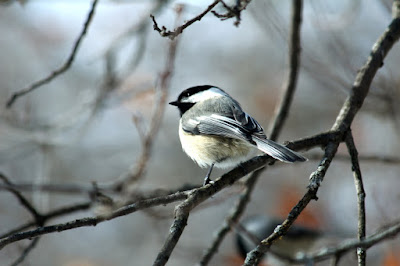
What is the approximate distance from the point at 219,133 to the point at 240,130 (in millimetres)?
168

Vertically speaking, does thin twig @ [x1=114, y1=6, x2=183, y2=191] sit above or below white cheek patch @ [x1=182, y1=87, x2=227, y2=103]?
below

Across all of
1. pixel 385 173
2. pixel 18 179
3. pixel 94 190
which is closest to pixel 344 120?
pixel 94 190

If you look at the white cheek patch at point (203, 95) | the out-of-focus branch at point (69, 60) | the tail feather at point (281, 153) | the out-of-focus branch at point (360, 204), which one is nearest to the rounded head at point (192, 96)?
the white cheek patch at point (203, 95)

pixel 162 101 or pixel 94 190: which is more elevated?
pixel 162 101

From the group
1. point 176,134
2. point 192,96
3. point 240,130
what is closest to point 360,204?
point 240,130

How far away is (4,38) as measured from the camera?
27.6ft

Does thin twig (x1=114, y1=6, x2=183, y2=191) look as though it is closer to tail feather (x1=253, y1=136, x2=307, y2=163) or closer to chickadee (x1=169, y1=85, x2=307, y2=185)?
chickadee (x1=169, y1=85, x2=307, y2=185)

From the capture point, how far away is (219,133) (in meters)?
2.89

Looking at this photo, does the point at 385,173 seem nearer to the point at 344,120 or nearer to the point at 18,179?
the point at 344,120

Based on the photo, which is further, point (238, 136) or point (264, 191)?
point (264, 191)

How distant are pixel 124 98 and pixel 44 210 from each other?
115 centimetres

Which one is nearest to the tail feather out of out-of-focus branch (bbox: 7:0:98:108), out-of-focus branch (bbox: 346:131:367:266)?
out-of-focus branch (bbox: 346:131:367:266)

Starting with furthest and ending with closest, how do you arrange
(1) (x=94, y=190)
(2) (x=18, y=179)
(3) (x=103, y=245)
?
1. (3) (x=103, y=245)
2. (2) (x=18, y=179)
3. (1) (x=94, y=190)

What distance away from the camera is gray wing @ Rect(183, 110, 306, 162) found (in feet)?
7.43
